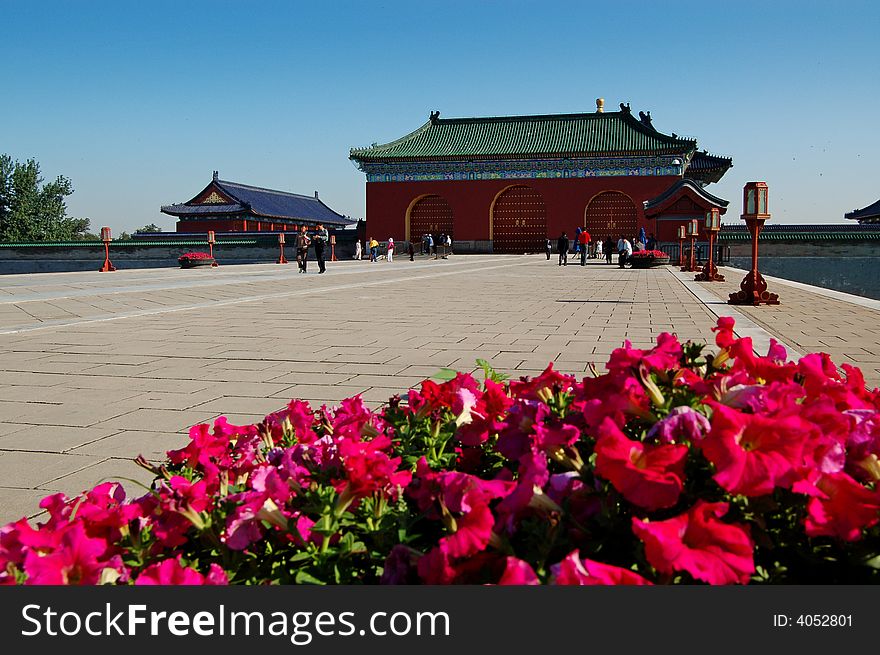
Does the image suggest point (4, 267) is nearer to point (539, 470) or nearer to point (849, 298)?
point (849, 298)

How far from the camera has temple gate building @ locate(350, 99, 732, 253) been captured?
33.5 meters

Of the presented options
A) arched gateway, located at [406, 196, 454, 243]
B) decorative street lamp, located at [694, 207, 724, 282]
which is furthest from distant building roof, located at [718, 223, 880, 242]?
decorative street lamp, located at [694, 207, 724, 282]

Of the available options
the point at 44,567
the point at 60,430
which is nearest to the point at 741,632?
the point at 44,567

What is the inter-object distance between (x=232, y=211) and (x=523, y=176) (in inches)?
568

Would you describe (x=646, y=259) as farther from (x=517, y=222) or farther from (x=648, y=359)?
(x=648, y=359)

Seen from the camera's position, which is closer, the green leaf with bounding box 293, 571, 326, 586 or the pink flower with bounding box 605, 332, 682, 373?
the green leaf with bounding box 293, 571, 326, 586

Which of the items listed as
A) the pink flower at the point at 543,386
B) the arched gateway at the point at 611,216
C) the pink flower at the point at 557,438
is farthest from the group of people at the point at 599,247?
the pink flower at the point at 557,438

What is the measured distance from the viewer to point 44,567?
98 cm

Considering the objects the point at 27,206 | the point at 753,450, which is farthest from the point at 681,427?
the point at 27,206

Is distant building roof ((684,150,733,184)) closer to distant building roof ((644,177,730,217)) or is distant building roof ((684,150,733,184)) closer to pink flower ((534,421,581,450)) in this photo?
distant building roof ((644,177,730,217))

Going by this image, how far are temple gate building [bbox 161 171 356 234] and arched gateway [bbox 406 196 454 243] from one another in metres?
7.68

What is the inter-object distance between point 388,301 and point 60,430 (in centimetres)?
648

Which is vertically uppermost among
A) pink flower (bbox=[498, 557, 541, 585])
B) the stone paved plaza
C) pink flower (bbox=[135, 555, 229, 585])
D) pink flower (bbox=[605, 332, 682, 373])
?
pink flower (bbox=[605, 332, 682, 373])

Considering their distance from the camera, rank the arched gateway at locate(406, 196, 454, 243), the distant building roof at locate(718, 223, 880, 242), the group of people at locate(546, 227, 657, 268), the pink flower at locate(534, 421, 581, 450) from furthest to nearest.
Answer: the arched gateway at locate(406, 196, 454, 243)
the distant building roof at locate(718, 223, 880, 242)
the group of people at locate(546, 227, 657, 268)
the pink flower at locate(534, 421, 581, 450)
